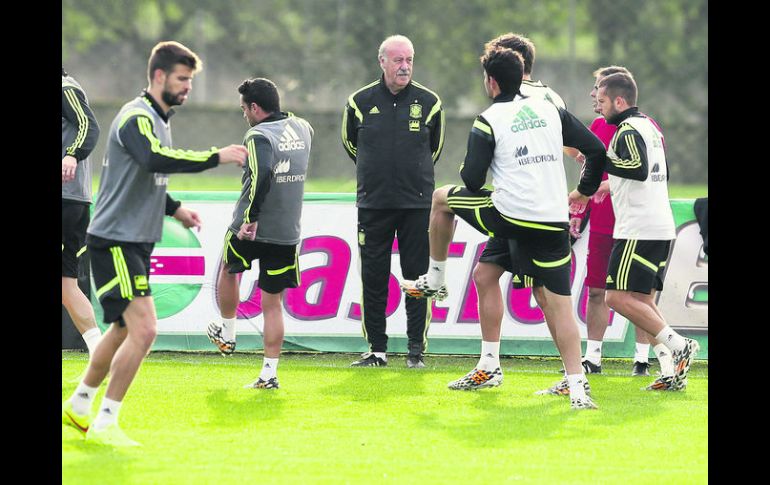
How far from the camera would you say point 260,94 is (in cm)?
741

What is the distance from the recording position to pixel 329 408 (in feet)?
22.6

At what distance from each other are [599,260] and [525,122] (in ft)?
6.82

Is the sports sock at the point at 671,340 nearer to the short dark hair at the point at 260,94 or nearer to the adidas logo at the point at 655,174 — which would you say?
the adidas logo at the point at 655,174

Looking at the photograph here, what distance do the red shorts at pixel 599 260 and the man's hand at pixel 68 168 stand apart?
3.75 metres

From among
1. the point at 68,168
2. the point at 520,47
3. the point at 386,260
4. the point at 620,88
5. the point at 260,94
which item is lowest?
the point at 386,260

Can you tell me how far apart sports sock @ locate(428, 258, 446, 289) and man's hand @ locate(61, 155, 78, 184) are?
7.72 ft

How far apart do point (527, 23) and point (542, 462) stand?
24.4 meters

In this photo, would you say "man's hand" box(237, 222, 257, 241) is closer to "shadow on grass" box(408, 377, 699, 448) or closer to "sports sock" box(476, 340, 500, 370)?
"shadow on grass" box(408, 377, 699, 448)

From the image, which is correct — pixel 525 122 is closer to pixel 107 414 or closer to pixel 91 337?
pixel 107 414

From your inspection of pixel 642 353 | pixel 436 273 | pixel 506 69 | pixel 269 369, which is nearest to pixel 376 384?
pixel 269 369

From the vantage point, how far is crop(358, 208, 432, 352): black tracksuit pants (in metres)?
8.81

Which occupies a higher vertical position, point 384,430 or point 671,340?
point 671,340

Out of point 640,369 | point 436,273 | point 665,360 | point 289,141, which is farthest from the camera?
point 640,369
